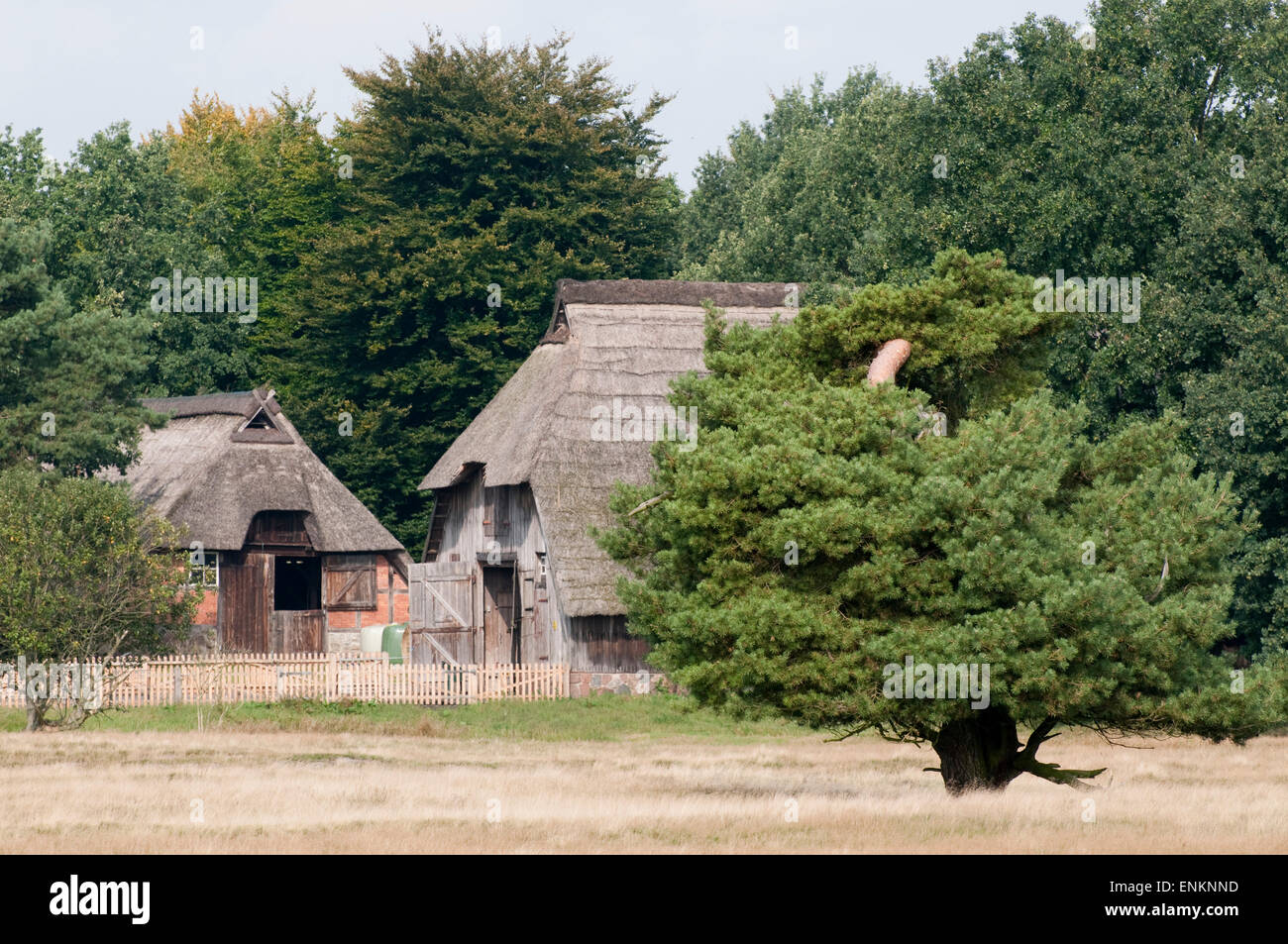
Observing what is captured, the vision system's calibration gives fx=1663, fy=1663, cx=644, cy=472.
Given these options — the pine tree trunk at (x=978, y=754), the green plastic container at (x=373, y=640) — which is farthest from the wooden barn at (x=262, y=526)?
the pine tree trunk at (x=978, y=754)

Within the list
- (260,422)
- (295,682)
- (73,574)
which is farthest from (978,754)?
(260,422)

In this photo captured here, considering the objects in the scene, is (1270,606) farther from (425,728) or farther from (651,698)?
(425,728)

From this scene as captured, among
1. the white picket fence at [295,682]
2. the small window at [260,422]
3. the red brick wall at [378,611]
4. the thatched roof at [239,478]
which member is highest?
the small window at [260,422]

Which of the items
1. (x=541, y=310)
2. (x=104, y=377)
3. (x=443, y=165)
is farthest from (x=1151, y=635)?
(x=443, y=165)

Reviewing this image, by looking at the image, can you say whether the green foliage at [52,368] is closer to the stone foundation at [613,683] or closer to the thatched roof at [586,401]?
the thatched roof at [586,401]

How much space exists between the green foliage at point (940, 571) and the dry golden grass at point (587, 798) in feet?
4.69

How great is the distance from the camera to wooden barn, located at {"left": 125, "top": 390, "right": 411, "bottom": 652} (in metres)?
48.6

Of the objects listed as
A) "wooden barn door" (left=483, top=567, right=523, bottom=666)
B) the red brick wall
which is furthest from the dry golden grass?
the red brick wall

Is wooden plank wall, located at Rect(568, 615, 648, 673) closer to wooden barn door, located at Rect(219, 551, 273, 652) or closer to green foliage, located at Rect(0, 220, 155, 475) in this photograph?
wooden barn door, located at Rect(219, 551, 273, 652)

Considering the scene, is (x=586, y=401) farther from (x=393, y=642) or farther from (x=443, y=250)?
(x=443, y=250)

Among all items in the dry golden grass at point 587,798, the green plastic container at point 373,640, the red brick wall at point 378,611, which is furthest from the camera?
the red brick wall at point 378,611

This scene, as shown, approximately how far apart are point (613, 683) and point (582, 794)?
18.1m

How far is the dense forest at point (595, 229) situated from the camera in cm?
3497

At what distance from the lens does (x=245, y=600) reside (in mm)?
49094
